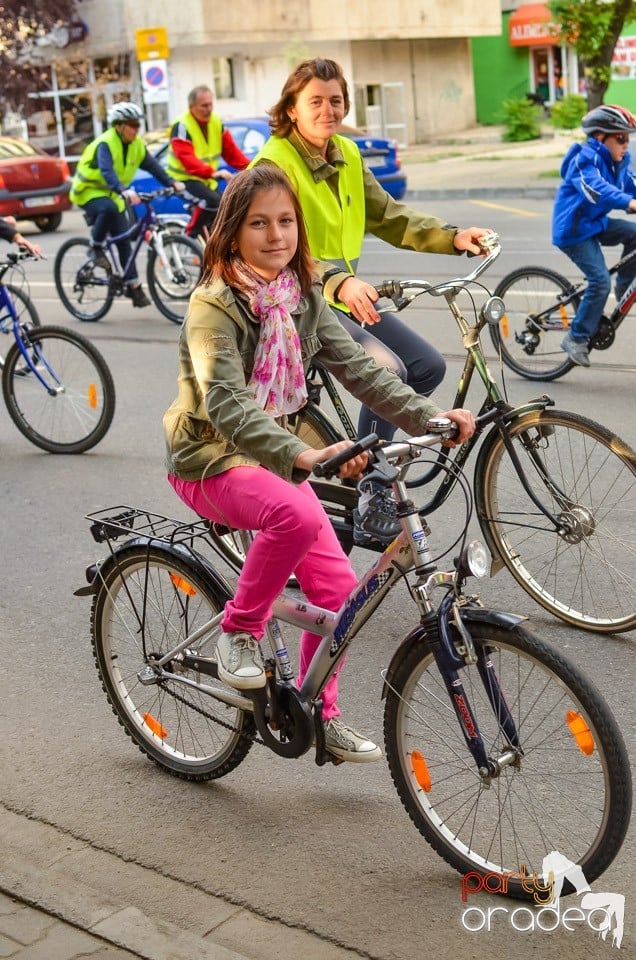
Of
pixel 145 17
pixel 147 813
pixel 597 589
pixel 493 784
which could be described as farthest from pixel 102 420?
pixel 145 17

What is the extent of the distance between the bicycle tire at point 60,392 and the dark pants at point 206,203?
514 centimetres

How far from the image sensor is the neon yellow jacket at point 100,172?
40.5 feet

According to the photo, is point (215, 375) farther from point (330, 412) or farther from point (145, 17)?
point (145, 17)

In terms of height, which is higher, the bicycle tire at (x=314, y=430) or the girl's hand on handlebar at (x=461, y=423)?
the girl's hand on handlebar at (x=461, y=423)

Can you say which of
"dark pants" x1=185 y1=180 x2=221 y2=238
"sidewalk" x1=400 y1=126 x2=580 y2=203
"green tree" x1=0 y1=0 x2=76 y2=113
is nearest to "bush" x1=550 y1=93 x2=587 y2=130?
"sidewalk" x1=400 y1=126 x2=580 y2=203

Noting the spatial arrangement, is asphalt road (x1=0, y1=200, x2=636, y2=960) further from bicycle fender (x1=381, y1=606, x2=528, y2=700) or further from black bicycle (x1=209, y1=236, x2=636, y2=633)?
bicycle fender (x1=381, y1=606, x2=528, y2=700)

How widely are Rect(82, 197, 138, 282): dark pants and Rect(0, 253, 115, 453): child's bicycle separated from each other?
14.5 ft

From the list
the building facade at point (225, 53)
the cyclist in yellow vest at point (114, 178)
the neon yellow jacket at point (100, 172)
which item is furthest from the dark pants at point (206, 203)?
the building facade at point (225, 53)

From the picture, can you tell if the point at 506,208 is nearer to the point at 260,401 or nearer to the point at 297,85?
the point at 297,85

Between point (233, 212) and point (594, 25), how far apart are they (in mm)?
19165

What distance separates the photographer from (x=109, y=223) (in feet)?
41.3

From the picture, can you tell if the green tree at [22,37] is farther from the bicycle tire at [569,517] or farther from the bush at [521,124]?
the bicycle tire at [569,517]

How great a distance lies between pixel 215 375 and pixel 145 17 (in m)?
37.2

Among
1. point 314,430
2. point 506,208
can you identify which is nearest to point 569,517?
point 314,430
